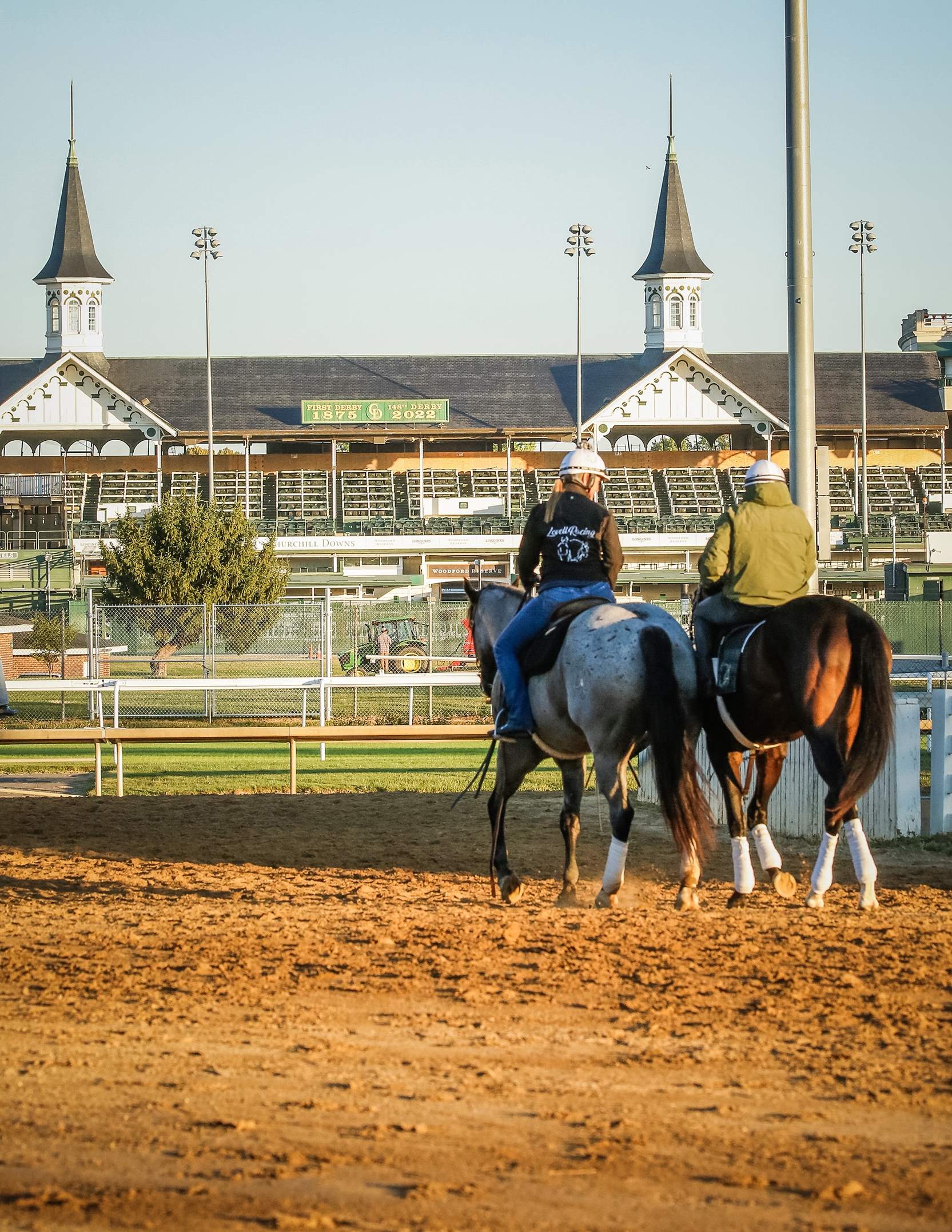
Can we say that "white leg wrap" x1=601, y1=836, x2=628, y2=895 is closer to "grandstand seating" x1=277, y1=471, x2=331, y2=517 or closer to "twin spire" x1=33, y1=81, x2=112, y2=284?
"grandstand seating" x1=277, y1=471, x2=331, y2=517

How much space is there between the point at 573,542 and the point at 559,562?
0.51 feet

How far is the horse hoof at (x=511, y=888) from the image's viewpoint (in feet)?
26.4

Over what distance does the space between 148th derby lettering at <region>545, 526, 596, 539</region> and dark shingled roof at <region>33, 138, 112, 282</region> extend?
200 ft

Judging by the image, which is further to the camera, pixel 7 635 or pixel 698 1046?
pixel 7 635

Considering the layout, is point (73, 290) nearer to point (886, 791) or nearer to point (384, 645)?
point (384, 645)

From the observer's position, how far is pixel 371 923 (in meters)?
7.48

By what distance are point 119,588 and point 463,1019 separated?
1109 inches

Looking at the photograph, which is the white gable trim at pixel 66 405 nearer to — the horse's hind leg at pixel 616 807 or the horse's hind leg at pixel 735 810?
the horse's hind leg at pixel 735 810

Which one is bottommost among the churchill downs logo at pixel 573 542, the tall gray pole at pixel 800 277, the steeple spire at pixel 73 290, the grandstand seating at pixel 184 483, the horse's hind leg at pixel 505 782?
the horse's hind leg at pixel 505 782

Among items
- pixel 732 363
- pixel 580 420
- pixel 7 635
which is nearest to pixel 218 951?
pixel 7 635

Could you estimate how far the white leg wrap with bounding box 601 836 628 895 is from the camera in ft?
24.6

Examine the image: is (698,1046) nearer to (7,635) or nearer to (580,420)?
(7,635)

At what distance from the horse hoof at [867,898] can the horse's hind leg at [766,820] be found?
407 millimetres

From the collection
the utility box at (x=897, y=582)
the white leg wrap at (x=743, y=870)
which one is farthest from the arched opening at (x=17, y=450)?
the white leg wrap at (x=743, y=870)
